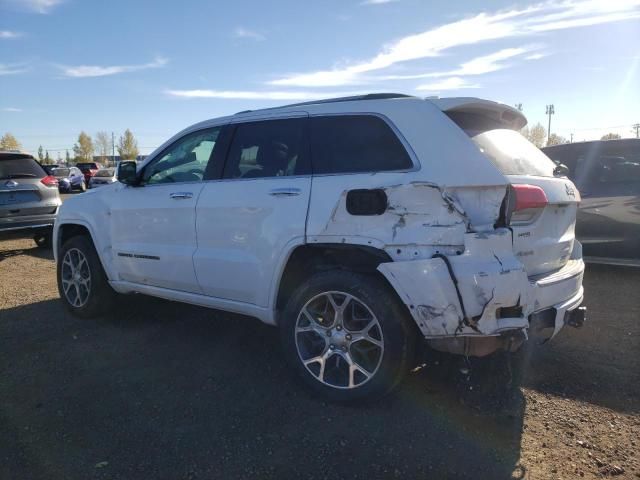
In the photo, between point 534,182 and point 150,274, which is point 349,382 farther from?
point 150,274

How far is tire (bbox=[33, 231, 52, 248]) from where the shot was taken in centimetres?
1012

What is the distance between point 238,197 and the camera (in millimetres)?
3783

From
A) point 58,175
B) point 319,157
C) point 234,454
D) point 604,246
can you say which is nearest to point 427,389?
point 234,454

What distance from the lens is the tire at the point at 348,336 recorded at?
3.13 meters

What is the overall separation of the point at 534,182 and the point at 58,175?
3000 centimetres

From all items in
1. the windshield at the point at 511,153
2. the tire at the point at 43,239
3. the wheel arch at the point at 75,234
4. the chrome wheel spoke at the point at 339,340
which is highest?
the windshield at the point at 511,153

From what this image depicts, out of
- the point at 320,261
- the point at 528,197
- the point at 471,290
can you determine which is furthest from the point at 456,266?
the point at 320,261

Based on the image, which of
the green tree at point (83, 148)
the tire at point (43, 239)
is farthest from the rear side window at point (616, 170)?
the green tree at point (83, 148)

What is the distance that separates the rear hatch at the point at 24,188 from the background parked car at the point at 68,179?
20.4 meters

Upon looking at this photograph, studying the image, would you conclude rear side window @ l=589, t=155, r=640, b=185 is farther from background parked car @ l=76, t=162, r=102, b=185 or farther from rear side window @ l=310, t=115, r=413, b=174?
background parked car @ l=76, t=162, r=102, b=185

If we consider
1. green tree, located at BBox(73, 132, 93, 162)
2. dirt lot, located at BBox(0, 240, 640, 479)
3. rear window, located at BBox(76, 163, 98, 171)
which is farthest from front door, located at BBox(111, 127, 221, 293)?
green tree, located at BBox(73, 132, 93, 162)

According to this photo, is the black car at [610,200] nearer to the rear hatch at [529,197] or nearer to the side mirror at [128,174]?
the rear hatch at [529,197]

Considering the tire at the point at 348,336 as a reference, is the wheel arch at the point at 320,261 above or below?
above

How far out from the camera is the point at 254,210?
367 cm
